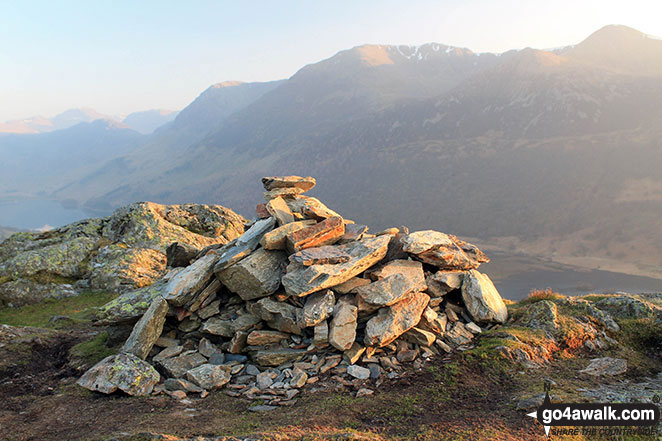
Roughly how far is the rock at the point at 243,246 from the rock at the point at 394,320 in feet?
16.7

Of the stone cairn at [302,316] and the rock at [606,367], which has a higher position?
the stone cairn at [302,316]

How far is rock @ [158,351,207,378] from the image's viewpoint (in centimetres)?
1094

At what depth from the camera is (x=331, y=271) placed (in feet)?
38.2

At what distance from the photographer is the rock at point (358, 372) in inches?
405

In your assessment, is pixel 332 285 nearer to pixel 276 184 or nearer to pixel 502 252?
pixel 276 184

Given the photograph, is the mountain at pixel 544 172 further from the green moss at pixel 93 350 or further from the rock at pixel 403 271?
the green moss at pixel 93 350

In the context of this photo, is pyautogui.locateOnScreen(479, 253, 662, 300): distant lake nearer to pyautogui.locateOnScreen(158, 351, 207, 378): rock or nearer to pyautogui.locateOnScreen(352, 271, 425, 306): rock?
pyautogui.locateOnScreen(352, 271, 425, 306): rock

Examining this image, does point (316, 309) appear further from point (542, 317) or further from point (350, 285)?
point (542, 317)

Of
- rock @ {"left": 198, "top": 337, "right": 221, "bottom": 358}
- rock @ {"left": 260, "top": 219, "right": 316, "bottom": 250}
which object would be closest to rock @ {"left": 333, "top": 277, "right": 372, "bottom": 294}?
rock @ {"left": 260, "top": 219, "right": 316, "bottom": 250}

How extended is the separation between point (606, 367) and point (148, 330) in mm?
13819

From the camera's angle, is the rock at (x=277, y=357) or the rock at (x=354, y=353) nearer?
the rock at (x=354, y=353)

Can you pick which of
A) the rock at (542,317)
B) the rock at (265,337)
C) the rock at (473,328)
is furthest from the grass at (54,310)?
the rock at (542,317)

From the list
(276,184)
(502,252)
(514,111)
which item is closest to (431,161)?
(514,111)

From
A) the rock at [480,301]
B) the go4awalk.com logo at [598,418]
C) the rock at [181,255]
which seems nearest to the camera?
the go4awalk.com logo at [598,418]
